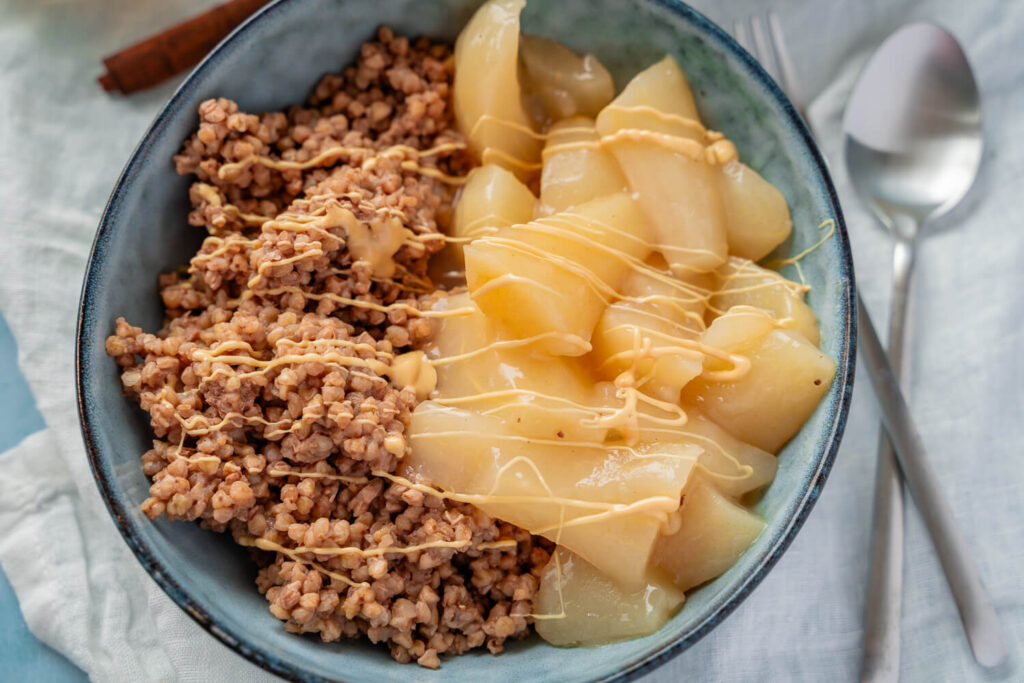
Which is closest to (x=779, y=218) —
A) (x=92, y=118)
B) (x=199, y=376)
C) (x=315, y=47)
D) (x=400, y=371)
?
(x=400, y=371)

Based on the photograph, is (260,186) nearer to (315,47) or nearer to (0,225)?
(315,47)

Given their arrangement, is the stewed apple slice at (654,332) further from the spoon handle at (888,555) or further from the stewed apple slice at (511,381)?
the spoon handle at (888,555)

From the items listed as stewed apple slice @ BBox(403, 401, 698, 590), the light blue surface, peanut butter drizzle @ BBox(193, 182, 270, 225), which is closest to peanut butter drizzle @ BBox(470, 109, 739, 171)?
peanut butter drizzle @ BBox(193, 182, 270, 225)

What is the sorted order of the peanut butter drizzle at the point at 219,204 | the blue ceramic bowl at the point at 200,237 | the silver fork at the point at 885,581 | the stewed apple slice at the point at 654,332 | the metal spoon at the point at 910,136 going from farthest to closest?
the metal spoon at the point at 910,136 → the silver fork at the point at 885,581 → the peanut butter drizzle at the point at 219,204 → the stewed apple slice at the point at 654,332 → the blue ceramic bowl at the point at 200,237

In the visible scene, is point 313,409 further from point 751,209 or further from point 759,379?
point 751,209

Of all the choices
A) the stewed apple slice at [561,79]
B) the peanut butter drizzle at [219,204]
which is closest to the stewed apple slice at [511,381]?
the peanut butter drizzle at [219,204]

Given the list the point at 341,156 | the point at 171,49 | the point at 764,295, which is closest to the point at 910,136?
the point at 764,295
